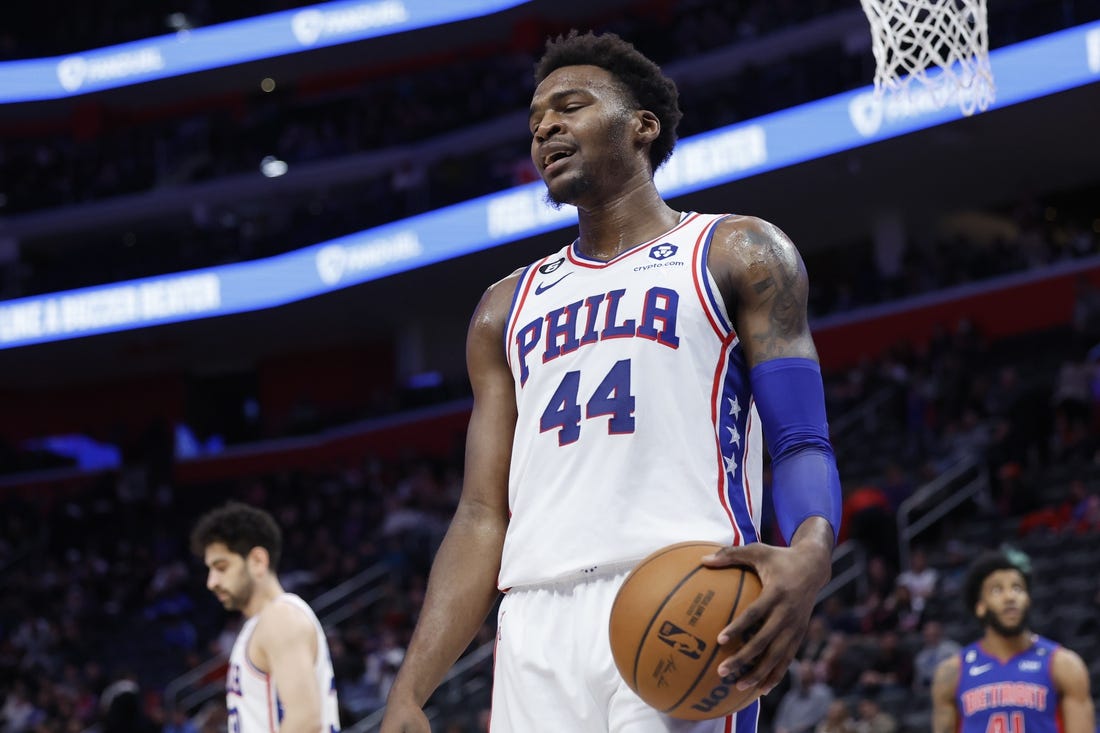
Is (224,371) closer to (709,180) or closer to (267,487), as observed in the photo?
(267,487)

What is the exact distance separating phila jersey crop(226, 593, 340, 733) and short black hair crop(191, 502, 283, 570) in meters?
0.43

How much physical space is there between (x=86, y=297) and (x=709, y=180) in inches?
440

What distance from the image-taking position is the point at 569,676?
2826 millimetres

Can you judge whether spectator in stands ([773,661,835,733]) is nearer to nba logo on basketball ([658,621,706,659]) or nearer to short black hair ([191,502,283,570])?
short black hair ([191,502,283,570])

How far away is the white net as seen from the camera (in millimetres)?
5727

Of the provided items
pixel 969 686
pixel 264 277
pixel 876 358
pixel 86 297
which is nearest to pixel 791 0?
pixel 876 358

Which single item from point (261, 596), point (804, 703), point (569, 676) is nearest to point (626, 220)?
point (569, 676)

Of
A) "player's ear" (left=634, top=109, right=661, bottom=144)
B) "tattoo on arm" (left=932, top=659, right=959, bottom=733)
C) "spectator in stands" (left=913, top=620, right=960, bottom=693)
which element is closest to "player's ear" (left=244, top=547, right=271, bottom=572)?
"tattoo on arm" (left=932, top=659, right=959, bottom=733)

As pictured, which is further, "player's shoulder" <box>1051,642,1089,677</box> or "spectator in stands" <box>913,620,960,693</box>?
"spectator in stands" <box>913,620,960,693</box>

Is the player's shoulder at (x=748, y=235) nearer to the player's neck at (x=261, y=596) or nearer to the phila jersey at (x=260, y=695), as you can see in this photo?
the phila jersey at (x=260, y=695)

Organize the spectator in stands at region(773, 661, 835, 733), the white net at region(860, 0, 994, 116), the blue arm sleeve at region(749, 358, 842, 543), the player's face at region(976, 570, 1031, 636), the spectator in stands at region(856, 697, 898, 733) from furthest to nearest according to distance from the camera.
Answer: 1. the spectator in stands at region(773, 661, 835, 733)
2. the spectator in stands at region(856, 697, 898, 733)
3. the player's face at region(976, 570, 1031, 636)
4. the white net at region(860, 0, 994, 116)
5. the blue arm sleeve at region(749, 358, 842, 543)

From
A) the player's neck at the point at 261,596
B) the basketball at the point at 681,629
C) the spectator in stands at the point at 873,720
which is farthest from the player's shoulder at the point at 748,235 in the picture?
the spectator in stands at the point at 873,720

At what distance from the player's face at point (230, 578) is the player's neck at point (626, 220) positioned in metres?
3.23

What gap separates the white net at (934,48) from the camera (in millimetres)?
5727
